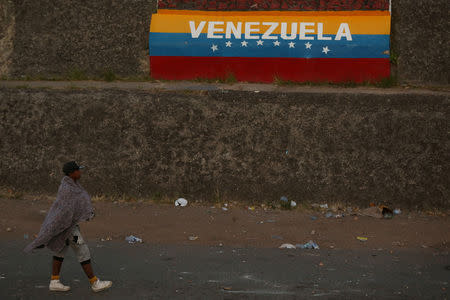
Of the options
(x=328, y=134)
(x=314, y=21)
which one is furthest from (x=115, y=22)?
(x=328, y=134)

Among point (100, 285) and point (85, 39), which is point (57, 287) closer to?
point (100, 285)

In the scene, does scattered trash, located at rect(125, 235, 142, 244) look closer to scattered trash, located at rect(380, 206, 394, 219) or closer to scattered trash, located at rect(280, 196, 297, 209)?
scattered trash, located at rect(280, 196, 297, 209)

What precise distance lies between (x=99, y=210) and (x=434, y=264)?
15.4 ft

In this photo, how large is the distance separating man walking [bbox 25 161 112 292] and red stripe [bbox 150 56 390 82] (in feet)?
17.7

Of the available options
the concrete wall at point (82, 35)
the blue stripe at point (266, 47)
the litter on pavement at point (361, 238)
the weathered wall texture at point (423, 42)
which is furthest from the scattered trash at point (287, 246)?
the concrete wall at point (82, 35)

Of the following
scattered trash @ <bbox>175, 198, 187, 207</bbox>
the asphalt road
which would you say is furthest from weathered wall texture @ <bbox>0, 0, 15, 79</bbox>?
the asphalt road

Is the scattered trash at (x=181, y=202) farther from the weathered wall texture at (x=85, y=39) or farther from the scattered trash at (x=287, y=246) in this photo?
the weathered wall texture at (x=85, y=39)

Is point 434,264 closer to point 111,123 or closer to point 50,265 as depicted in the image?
point 50,265

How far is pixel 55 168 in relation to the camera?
28.8 ft

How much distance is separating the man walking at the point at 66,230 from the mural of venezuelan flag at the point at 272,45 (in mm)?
5440

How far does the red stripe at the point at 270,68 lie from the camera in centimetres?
981

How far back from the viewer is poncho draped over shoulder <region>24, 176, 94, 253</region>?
200 inches

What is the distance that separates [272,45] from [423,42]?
2.67 meters

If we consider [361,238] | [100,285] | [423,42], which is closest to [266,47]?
[423,42]
